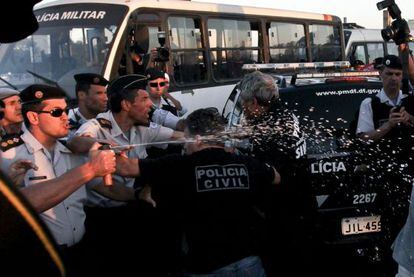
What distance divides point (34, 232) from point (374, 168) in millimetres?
4081

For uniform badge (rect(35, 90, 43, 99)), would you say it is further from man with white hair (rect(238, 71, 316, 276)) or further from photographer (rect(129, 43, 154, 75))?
photographer (rect(129, 43, 154, 75))

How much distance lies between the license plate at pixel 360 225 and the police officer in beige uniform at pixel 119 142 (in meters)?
1.63

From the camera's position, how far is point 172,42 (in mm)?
10812

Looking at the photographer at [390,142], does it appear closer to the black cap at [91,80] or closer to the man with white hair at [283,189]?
the man with white hair at [283,189]

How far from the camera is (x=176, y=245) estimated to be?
390 centimetres

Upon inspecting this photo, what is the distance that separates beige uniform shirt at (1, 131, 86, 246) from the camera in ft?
11.4

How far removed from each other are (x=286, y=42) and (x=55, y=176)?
1041 centimetres

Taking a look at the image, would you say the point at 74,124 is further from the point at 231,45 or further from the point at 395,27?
the point at 231,45

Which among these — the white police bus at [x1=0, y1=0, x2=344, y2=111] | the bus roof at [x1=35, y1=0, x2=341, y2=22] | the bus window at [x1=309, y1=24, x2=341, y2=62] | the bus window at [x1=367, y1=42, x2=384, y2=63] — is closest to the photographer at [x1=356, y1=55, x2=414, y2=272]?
the white police bus at [x1=0, y1=0, x2=344, y2=111]

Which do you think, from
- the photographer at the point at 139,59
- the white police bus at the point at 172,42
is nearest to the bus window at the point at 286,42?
the white police bus at the point at 172,42

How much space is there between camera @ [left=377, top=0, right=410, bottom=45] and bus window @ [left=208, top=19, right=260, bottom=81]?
19.5ft

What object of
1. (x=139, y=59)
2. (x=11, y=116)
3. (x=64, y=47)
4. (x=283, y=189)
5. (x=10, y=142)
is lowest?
(x=283, y=189)

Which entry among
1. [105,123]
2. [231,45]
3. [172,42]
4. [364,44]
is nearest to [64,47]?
[172,42]

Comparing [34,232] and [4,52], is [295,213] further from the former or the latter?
[4,52]
